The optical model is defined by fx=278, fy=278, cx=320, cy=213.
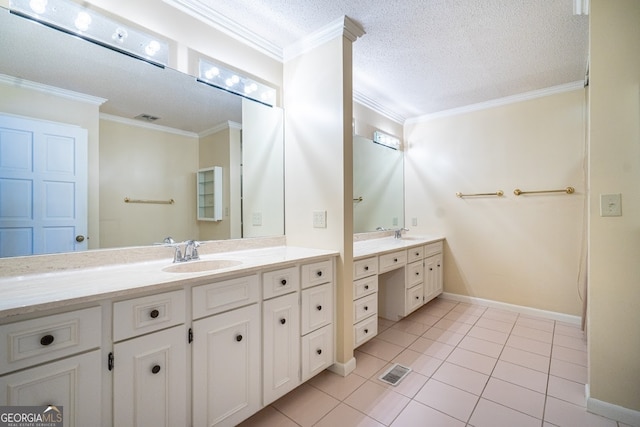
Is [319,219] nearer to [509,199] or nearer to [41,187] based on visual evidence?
[41,187]

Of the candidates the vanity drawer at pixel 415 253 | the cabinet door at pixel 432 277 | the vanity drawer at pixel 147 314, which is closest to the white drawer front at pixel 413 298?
the cabinet door at pixel 432 277

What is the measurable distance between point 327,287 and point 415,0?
1896 millimetres

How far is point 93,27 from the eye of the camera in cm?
141

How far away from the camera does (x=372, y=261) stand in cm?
225

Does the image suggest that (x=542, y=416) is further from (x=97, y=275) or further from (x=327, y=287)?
(x=97, y=275)

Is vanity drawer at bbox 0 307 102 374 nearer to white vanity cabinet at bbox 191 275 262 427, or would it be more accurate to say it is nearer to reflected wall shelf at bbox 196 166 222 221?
white vanity cabinet at bbox 191 275 262 427

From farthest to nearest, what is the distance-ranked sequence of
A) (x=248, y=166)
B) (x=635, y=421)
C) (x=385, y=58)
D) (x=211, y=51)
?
(x=385, y=58)
(x=248, y=166)
(x=211, y=51)
(x=635, y=421)

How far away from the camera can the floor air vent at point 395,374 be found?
1.87 metres

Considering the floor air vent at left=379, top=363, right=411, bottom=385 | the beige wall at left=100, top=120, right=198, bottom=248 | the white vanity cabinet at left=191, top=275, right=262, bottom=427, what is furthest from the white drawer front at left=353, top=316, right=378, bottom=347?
the beige wall at left=100, top=120, right=198, bottom=248

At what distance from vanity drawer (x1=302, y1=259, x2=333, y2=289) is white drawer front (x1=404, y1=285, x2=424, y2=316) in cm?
123

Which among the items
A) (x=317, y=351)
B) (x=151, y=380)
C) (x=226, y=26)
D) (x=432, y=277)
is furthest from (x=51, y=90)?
(x=432, y=277)

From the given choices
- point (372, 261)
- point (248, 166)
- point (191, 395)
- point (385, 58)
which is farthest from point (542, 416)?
point (385, 58)

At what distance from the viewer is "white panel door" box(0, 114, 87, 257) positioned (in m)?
1.22

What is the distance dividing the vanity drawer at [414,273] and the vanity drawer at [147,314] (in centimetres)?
215
